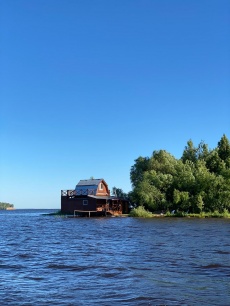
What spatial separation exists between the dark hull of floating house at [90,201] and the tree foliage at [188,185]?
14.4 ft

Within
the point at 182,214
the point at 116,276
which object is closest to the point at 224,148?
the point at 182,214

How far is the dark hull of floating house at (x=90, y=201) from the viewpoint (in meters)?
68.2

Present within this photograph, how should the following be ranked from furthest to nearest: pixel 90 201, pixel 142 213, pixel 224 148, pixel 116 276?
pixel 224 148
pixel 90 201
pixel 142 213
pixel 116 276

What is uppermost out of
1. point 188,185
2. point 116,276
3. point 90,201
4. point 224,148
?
point 224,148

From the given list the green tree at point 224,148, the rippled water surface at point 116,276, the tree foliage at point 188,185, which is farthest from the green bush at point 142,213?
the rippled water surface at point 116,276

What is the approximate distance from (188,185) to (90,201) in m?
18.1

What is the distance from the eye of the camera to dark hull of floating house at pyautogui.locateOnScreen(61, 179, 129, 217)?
224ft

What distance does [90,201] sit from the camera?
68312mm

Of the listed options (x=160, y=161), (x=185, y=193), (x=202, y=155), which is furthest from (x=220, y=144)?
(x=185, y=193)

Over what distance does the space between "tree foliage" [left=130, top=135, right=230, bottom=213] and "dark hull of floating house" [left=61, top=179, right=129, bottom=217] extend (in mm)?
4401

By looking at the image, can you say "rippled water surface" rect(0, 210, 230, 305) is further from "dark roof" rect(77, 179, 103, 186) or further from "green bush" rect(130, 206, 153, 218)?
"dark roof" rect(77, 179, 103, 186)

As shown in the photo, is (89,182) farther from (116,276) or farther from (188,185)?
(116,276)

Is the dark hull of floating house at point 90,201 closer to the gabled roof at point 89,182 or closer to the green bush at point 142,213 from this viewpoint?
the gabled roof at point 89,182

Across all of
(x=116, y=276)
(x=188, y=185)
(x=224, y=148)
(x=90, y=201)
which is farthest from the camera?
(x=224, y=148)
